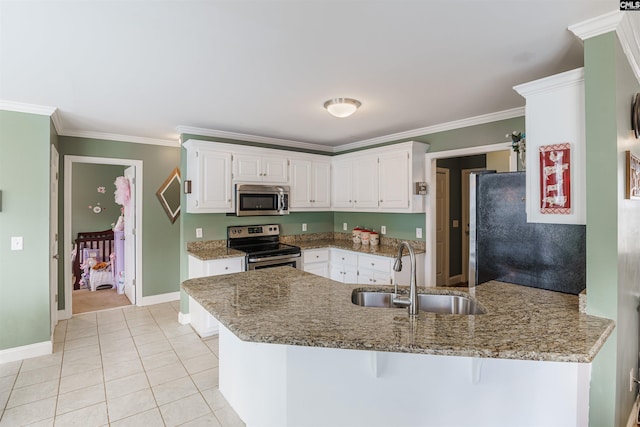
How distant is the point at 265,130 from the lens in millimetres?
3965

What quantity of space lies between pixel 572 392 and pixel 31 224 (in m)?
4.34

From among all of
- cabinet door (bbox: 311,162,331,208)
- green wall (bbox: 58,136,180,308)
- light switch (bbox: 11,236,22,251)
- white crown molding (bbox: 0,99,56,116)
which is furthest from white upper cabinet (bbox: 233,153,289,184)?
light switch (bbox: 11,236,22,251)

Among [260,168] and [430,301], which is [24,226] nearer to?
[260,168]

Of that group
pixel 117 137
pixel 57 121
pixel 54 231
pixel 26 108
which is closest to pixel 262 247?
pixel 54 231

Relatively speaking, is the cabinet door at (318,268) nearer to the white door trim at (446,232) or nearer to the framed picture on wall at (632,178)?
the white door trim at (446,232)

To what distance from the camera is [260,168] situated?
13.8 ft

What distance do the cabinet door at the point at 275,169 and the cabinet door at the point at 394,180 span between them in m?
1.31

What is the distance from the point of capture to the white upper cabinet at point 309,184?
4.57 meters

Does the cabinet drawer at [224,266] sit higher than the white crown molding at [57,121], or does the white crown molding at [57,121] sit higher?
the white crown molding at [57,121]

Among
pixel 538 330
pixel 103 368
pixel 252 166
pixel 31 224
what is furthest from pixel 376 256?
pixel 31 224

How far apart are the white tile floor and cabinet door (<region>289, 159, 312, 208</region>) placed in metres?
2.10

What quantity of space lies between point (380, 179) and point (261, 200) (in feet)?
5.29

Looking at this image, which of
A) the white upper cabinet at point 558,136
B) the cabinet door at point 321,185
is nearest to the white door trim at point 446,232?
the cabinet door at point 321,185

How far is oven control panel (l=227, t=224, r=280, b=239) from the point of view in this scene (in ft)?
14.0
